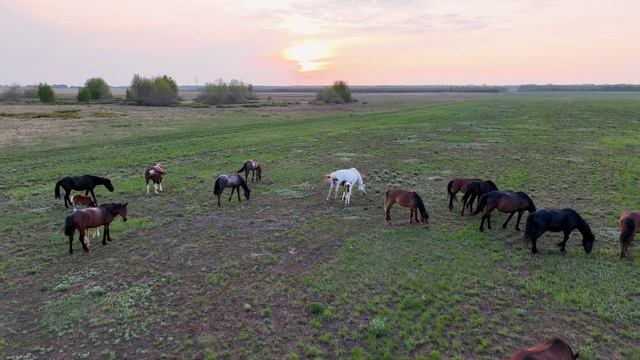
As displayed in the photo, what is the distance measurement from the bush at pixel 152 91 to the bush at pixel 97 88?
9714 mm

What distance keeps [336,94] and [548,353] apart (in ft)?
286

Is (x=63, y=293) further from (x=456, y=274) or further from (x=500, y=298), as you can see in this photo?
(x=500, y=298)

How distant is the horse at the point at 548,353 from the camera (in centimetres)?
510

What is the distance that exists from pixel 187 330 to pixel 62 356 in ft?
6.44

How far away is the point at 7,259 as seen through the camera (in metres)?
10.1

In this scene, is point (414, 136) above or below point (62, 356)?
above

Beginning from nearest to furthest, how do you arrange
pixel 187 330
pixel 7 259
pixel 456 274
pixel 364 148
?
pixel 187 330 < pixel 456 274 < pixel 7 259 < pixel 364 148

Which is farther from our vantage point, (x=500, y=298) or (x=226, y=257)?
(x=226, y=257)

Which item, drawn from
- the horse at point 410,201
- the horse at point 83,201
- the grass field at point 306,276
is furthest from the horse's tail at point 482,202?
the horse at point 83,201

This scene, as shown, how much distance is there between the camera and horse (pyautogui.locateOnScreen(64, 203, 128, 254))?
32.4ft

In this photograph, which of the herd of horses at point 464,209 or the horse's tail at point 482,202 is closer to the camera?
the herd of horses at point 464,209

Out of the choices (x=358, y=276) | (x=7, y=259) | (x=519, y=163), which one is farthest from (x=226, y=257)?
(x=519, y=163)

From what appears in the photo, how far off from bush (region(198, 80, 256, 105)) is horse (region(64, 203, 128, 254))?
3019 inches

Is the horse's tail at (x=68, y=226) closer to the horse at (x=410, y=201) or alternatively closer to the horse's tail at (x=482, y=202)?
the horse at (x=410, y=201)
